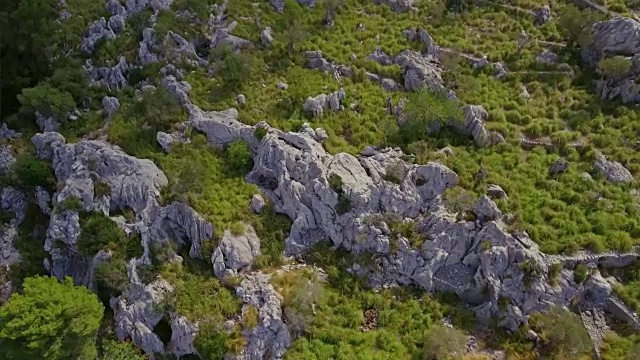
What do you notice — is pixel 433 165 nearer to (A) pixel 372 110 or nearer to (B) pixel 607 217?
(A) pixel 372 110

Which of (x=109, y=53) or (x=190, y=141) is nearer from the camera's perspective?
(x=190, y=141)

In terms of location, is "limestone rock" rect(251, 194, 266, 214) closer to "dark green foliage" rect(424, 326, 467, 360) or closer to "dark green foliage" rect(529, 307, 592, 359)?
"dark green foliage" rect(424, 326, 467, 360)

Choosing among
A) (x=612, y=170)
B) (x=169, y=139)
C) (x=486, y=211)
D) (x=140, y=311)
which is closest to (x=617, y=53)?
(x=612, y=170)

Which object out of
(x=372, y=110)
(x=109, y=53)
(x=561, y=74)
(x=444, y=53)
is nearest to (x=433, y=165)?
(x=372, y=110)

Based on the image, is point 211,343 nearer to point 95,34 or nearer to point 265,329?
point 265,329

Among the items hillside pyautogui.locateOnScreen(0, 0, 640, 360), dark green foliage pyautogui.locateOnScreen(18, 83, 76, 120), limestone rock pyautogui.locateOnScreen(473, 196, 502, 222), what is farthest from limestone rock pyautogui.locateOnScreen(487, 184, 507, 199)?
dark green foliage pyautogui.locateOnScreen(18, 83, 76, 120)

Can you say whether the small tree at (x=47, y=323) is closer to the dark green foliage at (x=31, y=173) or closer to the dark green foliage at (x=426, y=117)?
the dark green foliage at (x=31, y=173)
